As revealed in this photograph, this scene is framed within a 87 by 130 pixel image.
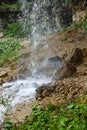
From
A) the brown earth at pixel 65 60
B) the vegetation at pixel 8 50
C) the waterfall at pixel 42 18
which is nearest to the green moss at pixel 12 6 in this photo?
the waterfall at pixel 42 18

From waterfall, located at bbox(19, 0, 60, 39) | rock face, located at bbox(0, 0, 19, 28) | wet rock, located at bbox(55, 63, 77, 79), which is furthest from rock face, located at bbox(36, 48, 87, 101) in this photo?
rock face, located at bbox(0, 0, 19, 28)

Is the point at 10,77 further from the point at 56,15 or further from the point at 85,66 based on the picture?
the point at 56,15

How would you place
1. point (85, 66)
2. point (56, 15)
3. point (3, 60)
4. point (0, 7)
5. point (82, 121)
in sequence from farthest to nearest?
point (0, 7), point (56, 15), point (3, 60), point (85, 66), point (82, 121)

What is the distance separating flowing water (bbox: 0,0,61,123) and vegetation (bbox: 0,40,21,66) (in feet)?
2.05

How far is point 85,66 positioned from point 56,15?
660 centimetres

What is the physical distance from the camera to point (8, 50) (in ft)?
39.2

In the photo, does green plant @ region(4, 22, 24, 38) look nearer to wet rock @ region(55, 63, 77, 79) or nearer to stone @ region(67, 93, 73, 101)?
wet rock @ region(55, 63, 77, 79)

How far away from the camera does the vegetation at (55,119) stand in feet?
16.6

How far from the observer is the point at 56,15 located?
14.7 metres

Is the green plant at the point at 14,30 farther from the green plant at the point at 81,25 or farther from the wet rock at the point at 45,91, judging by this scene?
the wet rock at the point at 45,91

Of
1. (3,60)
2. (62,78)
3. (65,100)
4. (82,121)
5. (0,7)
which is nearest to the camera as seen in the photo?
(82,121)

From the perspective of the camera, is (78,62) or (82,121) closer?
(82,121)

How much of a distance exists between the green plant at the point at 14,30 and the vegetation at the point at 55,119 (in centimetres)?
916

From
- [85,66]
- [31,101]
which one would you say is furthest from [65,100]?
[85,66]
